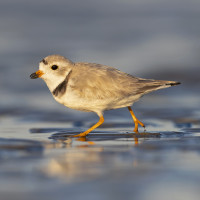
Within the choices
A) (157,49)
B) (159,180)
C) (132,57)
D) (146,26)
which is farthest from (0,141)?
(146,26)

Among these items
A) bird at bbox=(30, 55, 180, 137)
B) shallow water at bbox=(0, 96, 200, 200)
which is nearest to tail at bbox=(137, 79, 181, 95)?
bird at bbox=(30, 55, 180, 137)

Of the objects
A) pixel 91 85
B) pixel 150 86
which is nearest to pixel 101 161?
pixel 91 85

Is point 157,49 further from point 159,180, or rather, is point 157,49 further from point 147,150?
point 159,180

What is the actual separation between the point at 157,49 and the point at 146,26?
6.04 feet

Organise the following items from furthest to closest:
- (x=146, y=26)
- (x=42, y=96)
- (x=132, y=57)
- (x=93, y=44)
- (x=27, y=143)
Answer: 1. (x=146, y=26)
2. (x=93, y=44)
3. (x=132, y=57)
4. (x=42, y=96)
5. (x=27, y=143)

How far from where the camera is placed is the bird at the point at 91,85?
6984 mm

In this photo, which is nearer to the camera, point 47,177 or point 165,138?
point 47,177

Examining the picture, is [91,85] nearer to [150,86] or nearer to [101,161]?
[150,86]

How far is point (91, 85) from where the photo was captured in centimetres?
704

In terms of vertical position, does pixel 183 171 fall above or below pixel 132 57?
below

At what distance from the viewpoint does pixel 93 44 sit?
1370cm

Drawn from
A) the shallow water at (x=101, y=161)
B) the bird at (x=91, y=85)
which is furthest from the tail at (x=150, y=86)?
the shallow water at (x=101, y=161)

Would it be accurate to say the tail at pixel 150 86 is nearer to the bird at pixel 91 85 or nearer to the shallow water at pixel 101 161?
the bird at pixel 91 85

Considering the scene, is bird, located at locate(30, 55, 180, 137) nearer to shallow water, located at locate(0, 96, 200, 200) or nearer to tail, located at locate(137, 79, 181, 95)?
tail, located at locate(137, 79, 181, 95)
